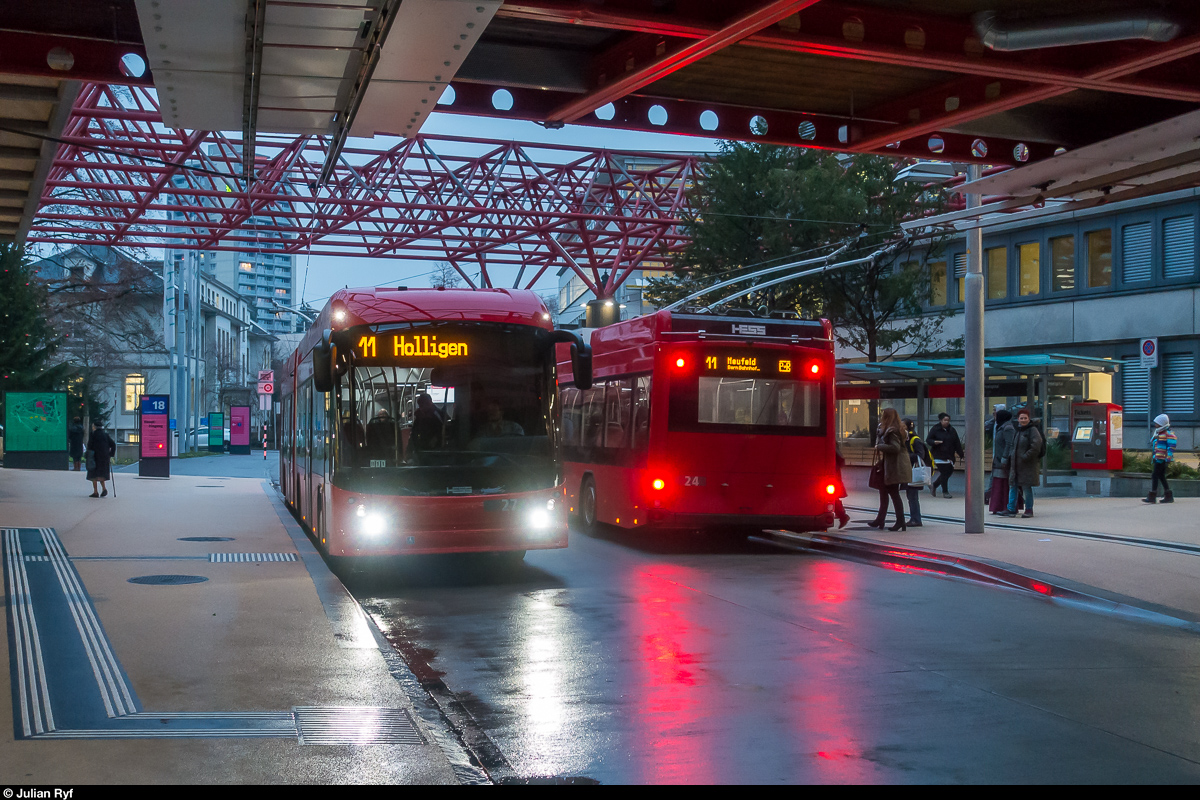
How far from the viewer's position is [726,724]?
21.9 feet

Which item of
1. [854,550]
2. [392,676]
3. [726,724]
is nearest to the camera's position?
[726,724]

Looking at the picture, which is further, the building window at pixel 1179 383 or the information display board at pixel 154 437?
the building window at pixel 1179 383

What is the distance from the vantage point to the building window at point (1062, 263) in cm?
4066

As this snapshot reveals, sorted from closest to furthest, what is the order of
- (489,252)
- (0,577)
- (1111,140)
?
(1111,140) < (0,577) < (489,252)

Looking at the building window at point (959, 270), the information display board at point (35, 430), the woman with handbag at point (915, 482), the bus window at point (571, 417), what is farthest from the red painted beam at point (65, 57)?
the building window at point (959, 270)

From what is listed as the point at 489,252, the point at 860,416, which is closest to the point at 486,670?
the point at 860,416

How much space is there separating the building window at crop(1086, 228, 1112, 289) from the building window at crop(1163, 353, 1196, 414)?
3624 millimetres

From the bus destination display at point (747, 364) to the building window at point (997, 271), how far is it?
2981 cm

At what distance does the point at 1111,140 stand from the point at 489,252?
4033cm

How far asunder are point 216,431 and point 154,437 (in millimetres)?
35352

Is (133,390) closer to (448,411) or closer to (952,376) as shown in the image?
(952,376)

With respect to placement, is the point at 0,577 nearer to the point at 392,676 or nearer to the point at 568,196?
the point at 392,676

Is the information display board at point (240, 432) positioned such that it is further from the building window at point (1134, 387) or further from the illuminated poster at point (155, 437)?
the building window at point (1134, 387)

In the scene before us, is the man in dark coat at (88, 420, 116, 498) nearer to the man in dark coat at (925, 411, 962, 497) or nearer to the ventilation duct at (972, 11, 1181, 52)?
the man in dark coat at (925, 411, 962, 497)
